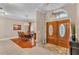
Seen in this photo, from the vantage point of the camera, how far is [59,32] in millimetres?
2475

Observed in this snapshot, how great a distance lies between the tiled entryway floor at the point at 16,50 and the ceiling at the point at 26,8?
0.59 meters

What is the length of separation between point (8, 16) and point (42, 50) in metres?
1.01

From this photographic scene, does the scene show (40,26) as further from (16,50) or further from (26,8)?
(16,50)

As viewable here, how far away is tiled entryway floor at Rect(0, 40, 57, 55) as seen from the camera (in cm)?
243

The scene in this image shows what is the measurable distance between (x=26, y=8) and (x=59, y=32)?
0.87 m

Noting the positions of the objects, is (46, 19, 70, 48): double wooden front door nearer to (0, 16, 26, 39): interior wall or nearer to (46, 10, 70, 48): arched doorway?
(46, 10, 70, 48): arched doorway

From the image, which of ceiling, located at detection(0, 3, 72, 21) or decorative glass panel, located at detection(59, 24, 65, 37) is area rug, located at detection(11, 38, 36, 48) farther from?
decorative glass panel, located at detection(59, 24, 65, 37)

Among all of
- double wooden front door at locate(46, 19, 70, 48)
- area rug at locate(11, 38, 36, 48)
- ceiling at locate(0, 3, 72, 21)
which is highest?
ceiling at locate(0, 3, 72, 21)

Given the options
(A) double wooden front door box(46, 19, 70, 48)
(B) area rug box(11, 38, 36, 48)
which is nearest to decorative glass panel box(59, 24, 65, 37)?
(A) double wooden front door box(46, 19, 70, 48)

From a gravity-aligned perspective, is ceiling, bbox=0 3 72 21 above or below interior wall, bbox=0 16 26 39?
above

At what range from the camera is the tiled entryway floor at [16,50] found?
2.43 m

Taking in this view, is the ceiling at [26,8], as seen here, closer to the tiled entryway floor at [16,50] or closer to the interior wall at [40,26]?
the interior wall at [40,26]

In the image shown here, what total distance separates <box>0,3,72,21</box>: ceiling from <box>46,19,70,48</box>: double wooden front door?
1.15 feet

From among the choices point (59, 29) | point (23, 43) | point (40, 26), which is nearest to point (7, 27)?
point (23, 43)
